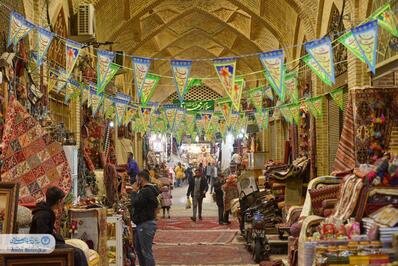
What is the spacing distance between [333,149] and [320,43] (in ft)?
16.9

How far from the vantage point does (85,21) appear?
13.3 meters

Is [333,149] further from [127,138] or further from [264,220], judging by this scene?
[127,138]

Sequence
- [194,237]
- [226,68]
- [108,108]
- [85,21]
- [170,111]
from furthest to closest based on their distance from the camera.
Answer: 1. [170,111]
2. [108,108]
3. [85,21]
4. [194,237]
5. [226,68]

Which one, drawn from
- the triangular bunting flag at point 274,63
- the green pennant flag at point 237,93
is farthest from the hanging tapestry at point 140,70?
the green pennant flag at point 237,93

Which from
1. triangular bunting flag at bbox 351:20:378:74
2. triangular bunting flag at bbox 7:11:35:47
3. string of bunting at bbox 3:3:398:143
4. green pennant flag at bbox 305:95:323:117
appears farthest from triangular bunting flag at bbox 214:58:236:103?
green pennant flag at bbox 305:95:323:117

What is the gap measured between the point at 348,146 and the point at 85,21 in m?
7.65

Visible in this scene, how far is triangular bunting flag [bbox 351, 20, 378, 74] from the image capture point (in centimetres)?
677

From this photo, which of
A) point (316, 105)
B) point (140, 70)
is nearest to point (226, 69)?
point (140, 70)

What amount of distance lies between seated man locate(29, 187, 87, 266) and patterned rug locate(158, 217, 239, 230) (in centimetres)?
966

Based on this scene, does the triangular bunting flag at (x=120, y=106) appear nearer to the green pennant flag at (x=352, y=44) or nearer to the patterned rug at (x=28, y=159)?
the green pennant flag at (x=352, y=44)

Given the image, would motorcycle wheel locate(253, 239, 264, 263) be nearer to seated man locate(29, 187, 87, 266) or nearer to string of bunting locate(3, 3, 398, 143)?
string of bunting locate(3, 3, 398, 143)

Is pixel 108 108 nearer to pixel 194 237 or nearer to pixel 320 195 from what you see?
pixel 194 237

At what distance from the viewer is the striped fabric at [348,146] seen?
7.22 meters

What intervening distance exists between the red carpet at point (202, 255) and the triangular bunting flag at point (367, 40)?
404 cm
